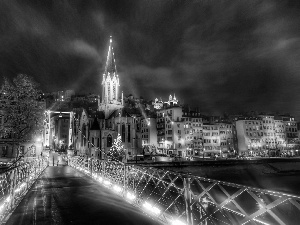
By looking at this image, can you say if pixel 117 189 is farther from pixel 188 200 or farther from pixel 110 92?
pixel 110 92

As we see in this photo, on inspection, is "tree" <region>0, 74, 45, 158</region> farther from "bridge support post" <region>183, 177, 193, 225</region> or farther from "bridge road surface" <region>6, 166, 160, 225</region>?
"bridge support post" <region>183, 177, 193, 225</region>

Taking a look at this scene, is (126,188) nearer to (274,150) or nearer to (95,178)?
(95,178)

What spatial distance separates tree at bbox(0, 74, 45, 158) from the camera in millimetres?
26703

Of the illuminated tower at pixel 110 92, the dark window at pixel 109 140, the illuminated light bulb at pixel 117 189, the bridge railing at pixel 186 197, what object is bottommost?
the illuminated light bulb at pixel 117 189

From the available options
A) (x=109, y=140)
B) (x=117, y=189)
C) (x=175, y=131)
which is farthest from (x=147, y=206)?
(x=175, y=131)

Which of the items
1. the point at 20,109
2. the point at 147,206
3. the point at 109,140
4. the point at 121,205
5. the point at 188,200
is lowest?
the point at 121,205

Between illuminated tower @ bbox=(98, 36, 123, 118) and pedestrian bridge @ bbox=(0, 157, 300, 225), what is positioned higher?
illuminated tower @ bbox=(98, 36, 123, 118)

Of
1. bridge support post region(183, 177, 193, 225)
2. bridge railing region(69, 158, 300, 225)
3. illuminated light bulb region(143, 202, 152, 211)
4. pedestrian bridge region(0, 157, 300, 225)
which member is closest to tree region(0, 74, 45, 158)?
bridge railing region(69, 158, 300, 225)

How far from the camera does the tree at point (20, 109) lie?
26703 millimetres

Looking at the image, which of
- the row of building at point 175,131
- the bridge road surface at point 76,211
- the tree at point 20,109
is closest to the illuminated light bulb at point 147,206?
the bridge road surface at point 76,211

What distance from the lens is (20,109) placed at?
27484 millimetres

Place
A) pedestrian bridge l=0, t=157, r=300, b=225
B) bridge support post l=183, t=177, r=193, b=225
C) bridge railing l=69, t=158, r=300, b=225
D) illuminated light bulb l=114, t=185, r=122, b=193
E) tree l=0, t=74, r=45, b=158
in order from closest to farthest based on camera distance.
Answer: bridge railing l=69, t=158, r=300, b=225, pedestrian bridge l=0, t=157, r=300, b=225, bridge support post l=183, t=177, r=193, b=225, illuminated light bulb l=114, t=185, r=122, b=193, tree l=0, t=74, r=45, b=158

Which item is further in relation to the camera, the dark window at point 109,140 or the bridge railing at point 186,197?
the dark window at point 109,140

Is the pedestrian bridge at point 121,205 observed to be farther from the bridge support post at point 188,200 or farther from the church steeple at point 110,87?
the church steeple at point 110,87
